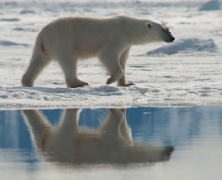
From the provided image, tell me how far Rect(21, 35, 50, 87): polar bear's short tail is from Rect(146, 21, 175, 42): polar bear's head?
5.53 feet

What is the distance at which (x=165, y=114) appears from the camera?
5.65 meters

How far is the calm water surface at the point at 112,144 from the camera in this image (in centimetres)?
323

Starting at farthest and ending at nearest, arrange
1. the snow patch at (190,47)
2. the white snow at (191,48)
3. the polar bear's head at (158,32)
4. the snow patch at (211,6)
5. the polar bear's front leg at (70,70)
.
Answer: the snow patch at (211,6), the snow patch at (190,47), the white snow at (191,48), the polar bear's head at (158,32), the polar bear's front leg at (70,70)

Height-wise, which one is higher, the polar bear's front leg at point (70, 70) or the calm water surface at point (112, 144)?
the polar bear's front leg at point (70, 70)

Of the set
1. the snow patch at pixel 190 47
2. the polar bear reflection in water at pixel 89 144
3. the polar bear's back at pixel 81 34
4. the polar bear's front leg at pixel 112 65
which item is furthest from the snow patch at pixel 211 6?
the polar bear reflection in water at pixel 89 144

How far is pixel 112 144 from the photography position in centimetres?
406

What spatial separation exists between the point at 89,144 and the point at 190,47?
11546mm

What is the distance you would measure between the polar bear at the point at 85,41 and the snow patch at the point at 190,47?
6858 millimetres

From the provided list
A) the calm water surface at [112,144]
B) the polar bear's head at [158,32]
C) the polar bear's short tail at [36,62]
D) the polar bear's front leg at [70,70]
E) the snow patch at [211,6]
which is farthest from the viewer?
the snow patch at [211,6]

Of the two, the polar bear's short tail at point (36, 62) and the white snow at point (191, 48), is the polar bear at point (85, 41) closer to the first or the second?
the polar bear's short tail at point (36, 62)

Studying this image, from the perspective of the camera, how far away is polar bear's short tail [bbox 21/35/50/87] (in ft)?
25.9

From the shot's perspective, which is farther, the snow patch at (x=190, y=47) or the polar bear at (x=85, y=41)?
the snow patch at (x=190, y=47)

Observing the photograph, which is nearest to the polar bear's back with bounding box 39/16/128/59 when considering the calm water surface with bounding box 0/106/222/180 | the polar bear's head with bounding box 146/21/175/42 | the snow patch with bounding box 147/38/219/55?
the polar bear's head with bounding box 146/21/175/42

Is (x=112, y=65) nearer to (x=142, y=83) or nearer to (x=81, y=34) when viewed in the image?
(x=81, y=34)
